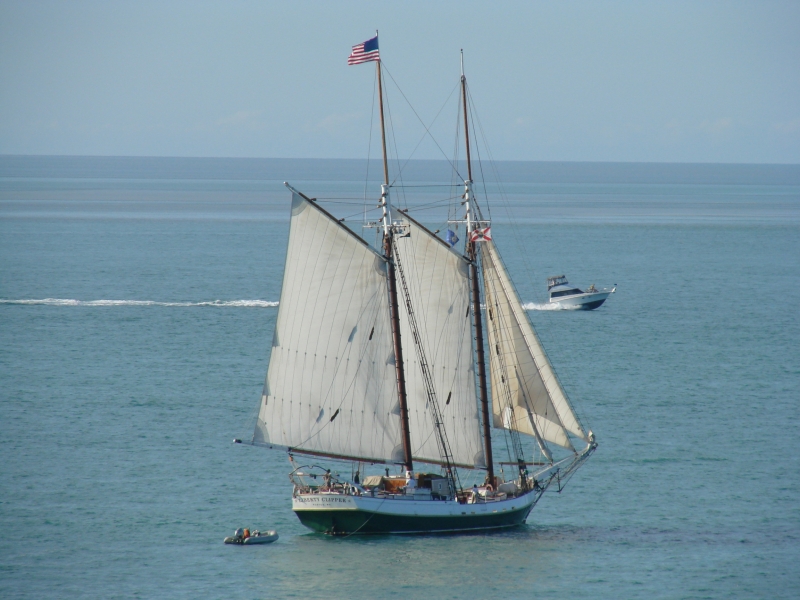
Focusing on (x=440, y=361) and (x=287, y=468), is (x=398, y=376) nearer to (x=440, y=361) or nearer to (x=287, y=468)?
(x=440, y=361)

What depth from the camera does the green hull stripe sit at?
4822cm

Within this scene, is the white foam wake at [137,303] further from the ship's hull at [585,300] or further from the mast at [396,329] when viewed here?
the mast at [396,329]

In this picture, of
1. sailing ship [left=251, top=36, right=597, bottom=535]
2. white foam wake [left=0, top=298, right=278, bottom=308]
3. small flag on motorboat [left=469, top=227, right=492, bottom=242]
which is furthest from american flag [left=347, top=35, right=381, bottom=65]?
white foam wake [left=0, top=298, right=278, bottom=308]

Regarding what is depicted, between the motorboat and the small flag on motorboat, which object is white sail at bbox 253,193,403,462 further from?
the motorboat

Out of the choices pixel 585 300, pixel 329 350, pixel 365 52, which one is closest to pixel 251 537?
pixel 329 350

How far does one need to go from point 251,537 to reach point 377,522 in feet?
16.8

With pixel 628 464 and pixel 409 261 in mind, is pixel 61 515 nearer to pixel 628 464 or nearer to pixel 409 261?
pixel 409 261

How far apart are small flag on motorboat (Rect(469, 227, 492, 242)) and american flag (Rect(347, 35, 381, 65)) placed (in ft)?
27.6

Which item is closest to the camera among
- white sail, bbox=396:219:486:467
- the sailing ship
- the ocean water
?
the ocean water

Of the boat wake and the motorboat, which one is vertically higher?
the motorboat

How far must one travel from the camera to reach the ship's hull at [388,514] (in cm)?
4800

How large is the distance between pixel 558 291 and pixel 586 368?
32766 mm

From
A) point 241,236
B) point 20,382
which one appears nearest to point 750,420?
point 20,382

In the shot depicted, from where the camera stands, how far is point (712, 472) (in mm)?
59031
